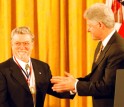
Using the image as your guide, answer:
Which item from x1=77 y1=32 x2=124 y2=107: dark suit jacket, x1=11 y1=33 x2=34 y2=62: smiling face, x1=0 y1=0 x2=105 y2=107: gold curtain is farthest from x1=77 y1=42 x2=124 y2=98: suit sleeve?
x1=0 y1=0 x2=105 y2=107: gold curtain

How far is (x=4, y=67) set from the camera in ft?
7.77

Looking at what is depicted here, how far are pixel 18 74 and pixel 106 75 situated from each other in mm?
670

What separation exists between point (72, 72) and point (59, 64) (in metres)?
0.16

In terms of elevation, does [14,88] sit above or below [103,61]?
below

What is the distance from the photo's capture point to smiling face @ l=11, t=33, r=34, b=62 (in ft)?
7.80

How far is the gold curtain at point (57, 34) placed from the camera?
122 inches

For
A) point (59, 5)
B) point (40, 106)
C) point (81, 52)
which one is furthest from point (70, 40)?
point (40, 106)

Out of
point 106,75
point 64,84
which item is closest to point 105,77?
point 106,75

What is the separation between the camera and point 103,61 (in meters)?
2.18

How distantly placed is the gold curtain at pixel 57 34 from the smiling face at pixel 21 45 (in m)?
0.74

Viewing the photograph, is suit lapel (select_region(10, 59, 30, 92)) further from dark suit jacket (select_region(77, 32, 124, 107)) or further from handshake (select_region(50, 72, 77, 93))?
dark suit jacket (select_region(77, 32, 124, 107))

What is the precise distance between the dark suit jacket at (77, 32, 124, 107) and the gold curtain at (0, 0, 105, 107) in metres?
0.84

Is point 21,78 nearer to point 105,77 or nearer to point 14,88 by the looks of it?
point 14,88

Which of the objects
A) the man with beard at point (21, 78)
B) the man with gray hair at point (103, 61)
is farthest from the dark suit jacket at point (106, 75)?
the man with beard at point (21, 78)
